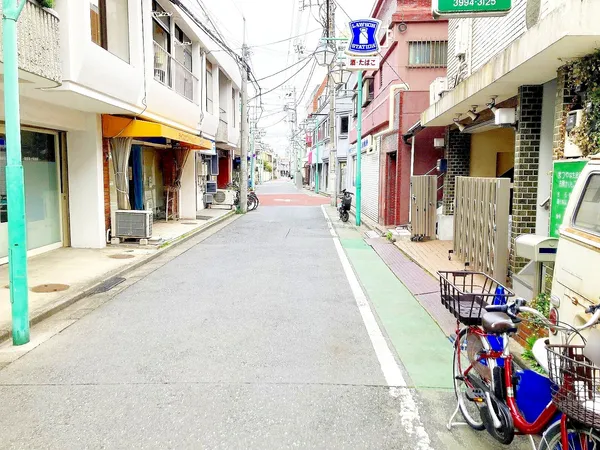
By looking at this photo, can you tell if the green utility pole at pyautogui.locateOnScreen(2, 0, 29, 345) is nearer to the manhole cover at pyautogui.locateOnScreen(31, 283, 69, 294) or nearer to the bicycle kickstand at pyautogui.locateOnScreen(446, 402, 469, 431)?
the manhole cover at pyautogui.locateOnScreen(31, 283, 69, 294)

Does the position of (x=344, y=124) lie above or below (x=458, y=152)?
above

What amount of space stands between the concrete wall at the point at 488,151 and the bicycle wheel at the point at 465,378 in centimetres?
938

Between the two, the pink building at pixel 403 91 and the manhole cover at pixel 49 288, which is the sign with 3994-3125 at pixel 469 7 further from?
the pink building at pixel 403 91

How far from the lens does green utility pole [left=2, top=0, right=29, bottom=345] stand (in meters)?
5.11

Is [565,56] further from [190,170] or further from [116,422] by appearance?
[190,170]

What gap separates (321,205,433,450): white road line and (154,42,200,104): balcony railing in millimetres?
9128

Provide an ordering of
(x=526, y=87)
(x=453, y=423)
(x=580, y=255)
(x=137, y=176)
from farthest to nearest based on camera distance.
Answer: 1. (x=137, y=176)
2. (x=526, y=87)
3. (x=453, y=423)
4. (x=580, y=255)

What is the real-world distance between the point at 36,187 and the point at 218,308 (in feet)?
20.0

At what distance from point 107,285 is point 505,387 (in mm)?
6869

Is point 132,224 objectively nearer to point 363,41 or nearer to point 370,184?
point 363,41

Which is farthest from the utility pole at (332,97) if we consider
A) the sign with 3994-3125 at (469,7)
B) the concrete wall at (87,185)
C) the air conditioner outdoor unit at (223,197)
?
the sign with 3994-3125 at (469,7)

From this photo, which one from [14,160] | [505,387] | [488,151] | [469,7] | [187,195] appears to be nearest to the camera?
[505,387]

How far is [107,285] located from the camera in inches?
332

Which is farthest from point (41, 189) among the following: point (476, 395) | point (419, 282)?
point (476, 395)
